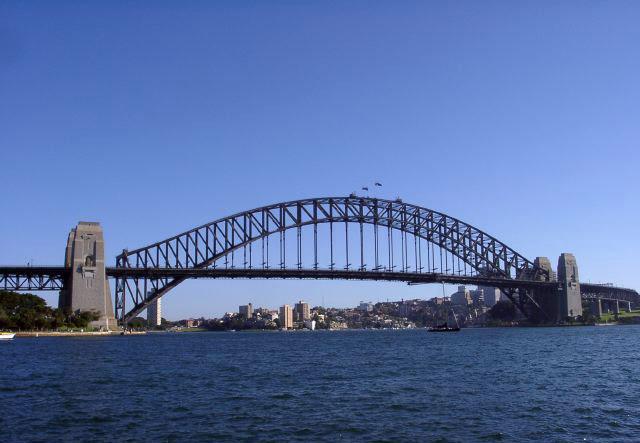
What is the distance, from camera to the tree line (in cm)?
9062

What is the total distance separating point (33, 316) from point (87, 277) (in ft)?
27.5

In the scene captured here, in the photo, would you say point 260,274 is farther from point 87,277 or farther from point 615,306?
point 615,306

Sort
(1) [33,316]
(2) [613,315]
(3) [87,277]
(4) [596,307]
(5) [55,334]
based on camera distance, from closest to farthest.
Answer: (5) [55,334]
(1) [33,316]
(3) [87,277]
(4) [596,307]
(2) [613,315]

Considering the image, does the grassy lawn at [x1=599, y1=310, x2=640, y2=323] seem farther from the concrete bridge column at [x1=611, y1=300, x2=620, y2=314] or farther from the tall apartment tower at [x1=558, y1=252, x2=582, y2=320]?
the tall apartment tower at [x1=558, y1=252, x2=582, y2=320]

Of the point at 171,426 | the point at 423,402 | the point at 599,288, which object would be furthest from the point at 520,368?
the point at 599,288

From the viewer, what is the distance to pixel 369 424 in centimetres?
2205

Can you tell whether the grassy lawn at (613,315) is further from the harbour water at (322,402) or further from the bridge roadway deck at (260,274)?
the harbour water at (322,402)

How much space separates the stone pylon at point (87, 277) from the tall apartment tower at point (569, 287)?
89.6 meters

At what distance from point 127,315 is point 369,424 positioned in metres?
82.3

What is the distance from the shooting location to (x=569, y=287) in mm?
142625

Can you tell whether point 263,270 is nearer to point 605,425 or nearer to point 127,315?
point 127,315

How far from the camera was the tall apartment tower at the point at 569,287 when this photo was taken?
141 m

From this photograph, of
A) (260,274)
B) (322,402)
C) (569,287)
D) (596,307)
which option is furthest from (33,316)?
(596,307)

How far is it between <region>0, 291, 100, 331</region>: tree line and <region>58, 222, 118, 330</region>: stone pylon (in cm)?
123
